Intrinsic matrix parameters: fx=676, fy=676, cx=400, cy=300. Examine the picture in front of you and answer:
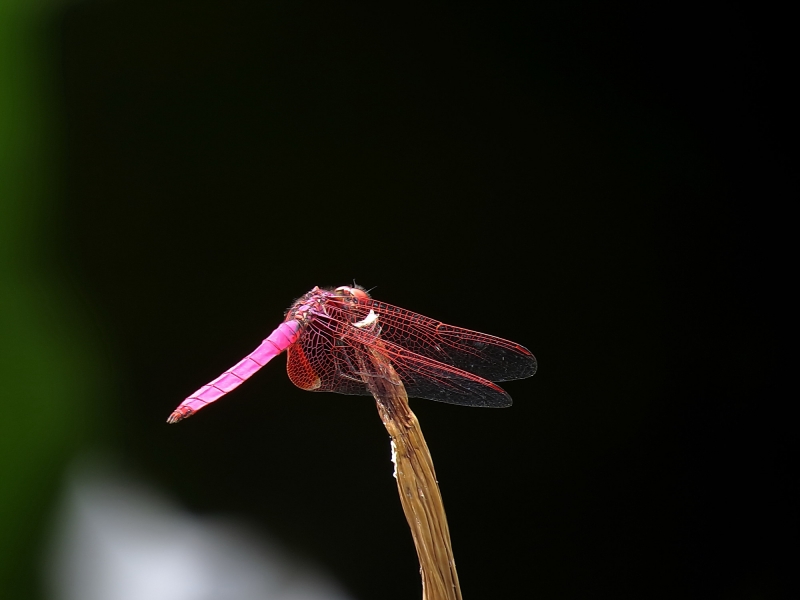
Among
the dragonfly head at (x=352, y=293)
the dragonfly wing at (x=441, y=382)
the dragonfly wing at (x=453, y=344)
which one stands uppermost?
the dragonfly head at (x=352, y=293)

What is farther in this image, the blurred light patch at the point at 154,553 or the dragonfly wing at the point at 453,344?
the blurred light patch at the point at 154,553

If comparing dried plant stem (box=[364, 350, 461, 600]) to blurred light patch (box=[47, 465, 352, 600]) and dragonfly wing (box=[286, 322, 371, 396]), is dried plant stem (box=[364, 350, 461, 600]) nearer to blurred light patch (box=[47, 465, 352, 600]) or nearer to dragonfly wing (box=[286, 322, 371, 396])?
dragonfly wing (box=[286, 322, 371, 396])

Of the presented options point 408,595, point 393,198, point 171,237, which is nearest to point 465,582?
point 408,595

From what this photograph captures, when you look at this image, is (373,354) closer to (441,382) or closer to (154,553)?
(441,382)

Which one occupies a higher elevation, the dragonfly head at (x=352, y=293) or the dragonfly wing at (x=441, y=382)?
the dragonfly head at (x=352, y=293)

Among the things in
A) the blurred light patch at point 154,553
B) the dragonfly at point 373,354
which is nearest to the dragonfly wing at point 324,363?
the dragonfly at point 373,354

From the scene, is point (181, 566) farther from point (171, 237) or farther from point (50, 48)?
point (50, 48)

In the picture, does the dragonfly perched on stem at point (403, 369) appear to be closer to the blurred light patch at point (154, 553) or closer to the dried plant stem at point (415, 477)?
the dried plant stem at point (415, 477)
